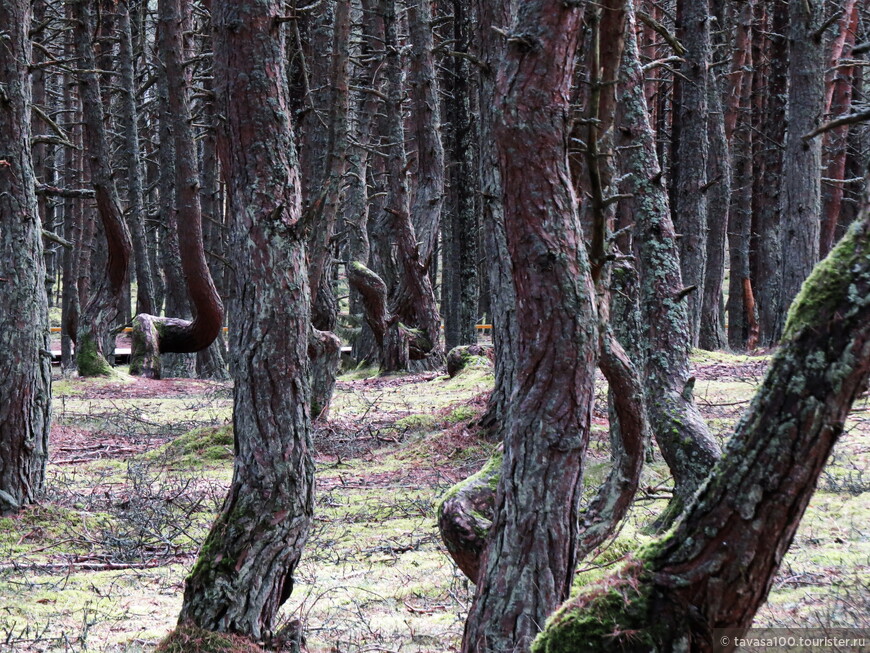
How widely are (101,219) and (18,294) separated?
30.8 ft

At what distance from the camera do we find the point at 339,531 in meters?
7.52

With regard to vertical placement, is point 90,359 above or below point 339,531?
above

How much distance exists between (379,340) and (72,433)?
6615mm

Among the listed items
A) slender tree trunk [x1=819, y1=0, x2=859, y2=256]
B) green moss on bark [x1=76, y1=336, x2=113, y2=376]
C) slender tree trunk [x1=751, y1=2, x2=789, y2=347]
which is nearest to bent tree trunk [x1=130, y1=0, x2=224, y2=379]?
green moss on bark [x1=76, y1=336, x2=113, y2=376]

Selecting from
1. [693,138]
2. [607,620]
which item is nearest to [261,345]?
[607,620]

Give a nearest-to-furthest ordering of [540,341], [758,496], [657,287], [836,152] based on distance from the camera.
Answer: [758,496] < [540,341] < [657,287] < [836,152]

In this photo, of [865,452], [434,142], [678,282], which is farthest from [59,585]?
[434,142]

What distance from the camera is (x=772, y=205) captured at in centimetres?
2191

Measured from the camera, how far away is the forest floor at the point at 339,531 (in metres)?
5.15

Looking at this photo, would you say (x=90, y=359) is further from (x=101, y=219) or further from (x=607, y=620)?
(x=607, y=620)

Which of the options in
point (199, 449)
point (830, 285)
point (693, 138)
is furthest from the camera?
point (693, 138)

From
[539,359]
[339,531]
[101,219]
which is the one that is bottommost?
[339,531]

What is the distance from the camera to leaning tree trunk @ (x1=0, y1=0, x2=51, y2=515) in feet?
24.2

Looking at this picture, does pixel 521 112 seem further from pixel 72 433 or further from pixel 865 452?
pixel 72 433
